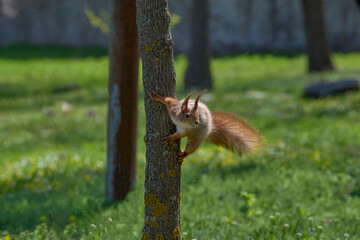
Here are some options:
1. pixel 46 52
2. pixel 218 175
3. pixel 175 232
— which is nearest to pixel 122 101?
pixel 218 175

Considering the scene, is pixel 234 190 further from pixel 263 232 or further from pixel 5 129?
pixel 5 129

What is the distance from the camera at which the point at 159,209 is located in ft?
9.78

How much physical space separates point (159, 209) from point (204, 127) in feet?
2.07

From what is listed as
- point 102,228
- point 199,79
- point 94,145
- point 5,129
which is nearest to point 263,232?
point 102,228

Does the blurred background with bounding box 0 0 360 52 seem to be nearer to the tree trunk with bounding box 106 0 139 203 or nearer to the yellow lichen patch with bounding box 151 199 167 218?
the tree trunk with bounding box 106 0 139 203

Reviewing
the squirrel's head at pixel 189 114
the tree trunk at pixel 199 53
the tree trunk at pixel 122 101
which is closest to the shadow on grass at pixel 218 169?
the tree trunk at pixel 122 101

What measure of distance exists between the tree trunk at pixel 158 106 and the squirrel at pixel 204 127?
0.07 m

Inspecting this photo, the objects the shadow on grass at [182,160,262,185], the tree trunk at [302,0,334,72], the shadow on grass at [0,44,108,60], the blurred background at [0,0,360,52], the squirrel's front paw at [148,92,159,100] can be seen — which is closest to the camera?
the squirrel's front paw at [148,92,159,100]

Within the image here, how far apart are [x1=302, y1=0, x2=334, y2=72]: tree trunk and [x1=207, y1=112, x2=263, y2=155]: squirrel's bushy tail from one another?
12.9m

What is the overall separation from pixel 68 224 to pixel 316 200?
2802mm

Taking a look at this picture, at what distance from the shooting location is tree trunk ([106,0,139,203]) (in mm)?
4859

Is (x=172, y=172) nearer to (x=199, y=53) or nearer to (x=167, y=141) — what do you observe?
(x=167, y=141)

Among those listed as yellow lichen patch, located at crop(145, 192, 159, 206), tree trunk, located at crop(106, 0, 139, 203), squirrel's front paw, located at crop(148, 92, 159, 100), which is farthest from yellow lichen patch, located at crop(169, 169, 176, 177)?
tree trunk, located at crop(106, 0, 139, 203)

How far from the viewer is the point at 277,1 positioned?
22688mm
